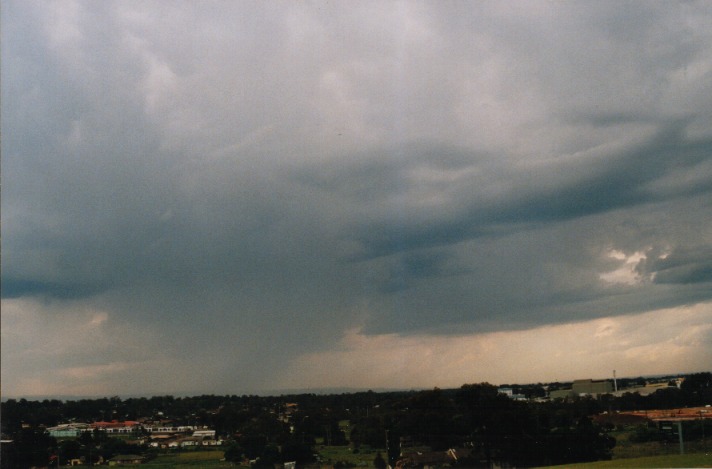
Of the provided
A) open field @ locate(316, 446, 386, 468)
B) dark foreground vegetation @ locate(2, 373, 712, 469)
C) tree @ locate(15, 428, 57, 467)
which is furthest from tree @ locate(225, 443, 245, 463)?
tree @ locate(15, 428, 57, 467)

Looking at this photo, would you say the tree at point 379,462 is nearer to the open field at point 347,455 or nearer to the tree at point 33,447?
the open field at point 347,455

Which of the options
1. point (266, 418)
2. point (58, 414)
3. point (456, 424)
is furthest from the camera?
point (58, 414)

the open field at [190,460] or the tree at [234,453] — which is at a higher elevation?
the tree at [234,453]

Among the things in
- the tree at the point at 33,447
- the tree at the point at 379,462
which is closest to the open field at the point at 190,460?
the tree at the point at 33,447

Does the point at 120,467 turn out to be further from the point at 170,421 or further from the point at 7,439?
the point at 170,421

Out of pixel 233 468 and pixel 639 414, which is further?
pixel 639 414

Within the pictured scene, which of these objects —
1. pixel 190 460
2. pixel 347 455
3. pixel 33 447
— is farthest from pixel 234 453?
pixel 33 447

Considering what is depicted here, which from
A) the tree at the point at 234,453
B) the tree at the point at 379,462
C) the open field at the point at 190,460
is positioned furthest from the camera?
the tree at the point at 234,453

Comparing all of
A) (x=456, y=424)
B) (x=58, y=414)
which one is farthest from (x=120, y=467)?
(x=456, y=424)

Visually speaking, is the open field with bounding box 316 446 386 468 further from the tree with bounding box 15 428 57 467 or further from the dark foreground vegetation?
the tree with bounding box 15 428 57 467
